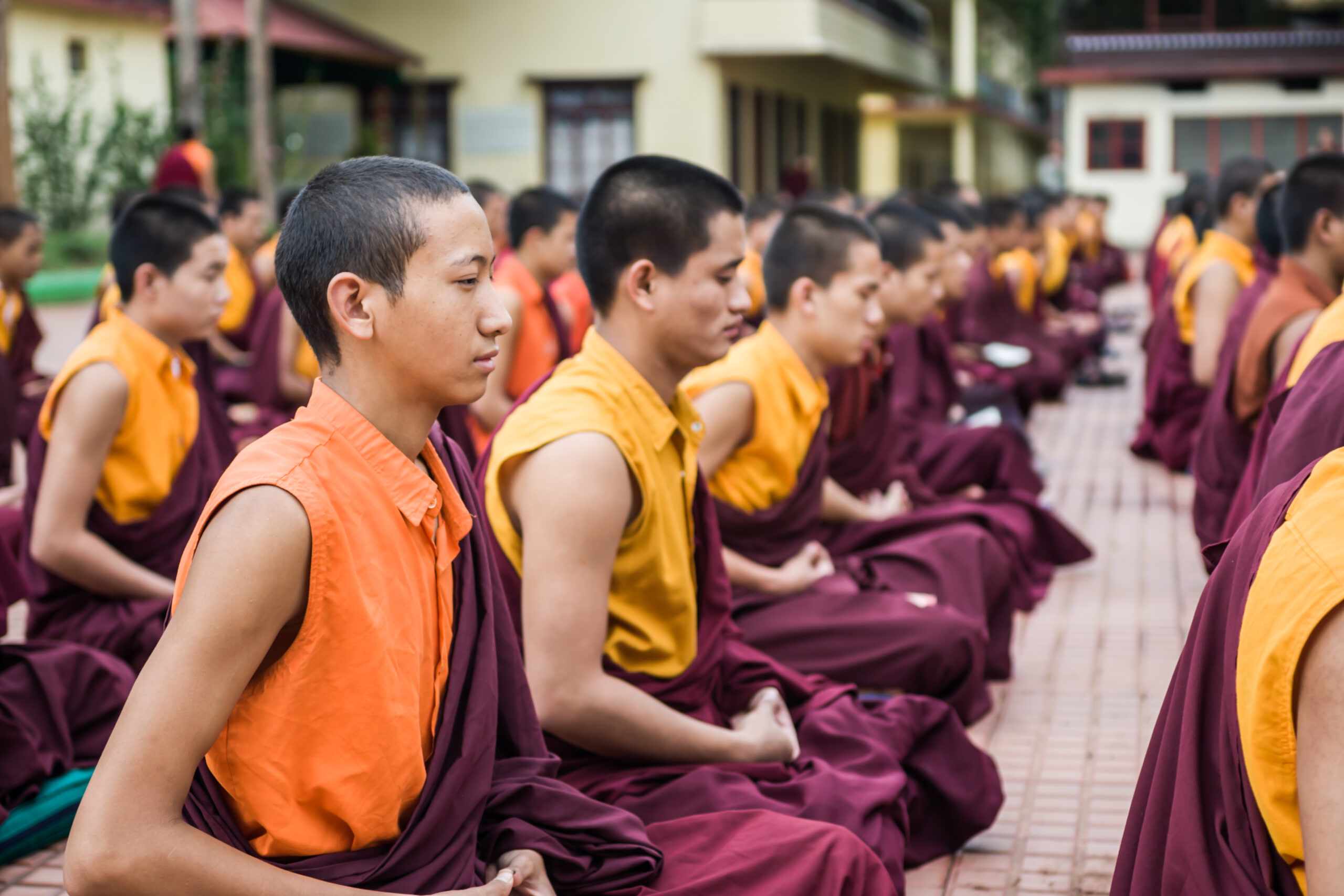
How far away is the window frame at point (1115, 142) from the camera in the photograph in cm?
2798

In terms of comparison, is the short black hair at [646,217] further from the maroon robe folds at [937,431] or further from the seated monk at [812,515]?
the maroon robe folds at [937,431]

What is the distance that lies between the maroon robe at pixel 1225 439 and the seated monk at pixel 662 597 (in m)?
2.04

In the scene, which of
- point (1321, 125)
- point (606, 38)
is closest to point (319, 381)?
point (606, 38)

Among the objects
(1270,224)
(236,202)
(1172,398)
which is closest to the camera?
(1270,224)

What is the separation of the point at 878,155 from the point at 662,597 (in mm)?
30359

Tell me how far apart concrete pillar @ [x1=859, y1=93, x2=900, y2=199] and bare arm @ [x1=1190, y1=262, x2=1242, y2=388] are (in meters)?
25.4

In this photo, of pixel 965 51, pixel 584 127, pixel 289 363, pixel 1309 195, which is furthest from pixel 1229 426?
pixel 965 51

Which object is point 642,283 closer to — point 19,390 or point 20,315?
point 19,390

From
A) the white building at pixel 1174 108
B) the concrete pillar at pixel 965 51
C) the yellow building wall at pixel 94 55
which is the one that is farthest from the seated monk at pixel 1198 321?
the concrete pillar at pixel 965 51

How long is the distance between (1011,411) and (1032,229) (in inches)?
201

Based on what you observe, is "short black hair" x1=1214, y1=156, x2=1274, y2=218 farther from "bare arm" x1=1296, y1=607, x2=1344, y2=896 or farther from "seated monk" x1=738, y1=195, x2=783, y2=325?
"bare arm" x1=1296, y1=607, x2=1344, y2=896

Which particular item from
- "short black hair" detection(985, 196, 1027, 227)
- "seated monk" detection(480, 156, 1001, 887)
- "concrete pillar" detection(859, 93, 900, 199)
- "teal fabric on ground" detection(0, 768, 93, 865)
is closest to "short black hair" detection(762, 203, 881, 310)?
"seated monk" detection(480, 156, 1001, 887)

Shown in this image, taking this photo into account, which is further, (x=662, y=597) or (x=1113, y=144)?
(x=1113, y=144)

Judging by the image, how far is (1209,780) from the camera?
1838mm
